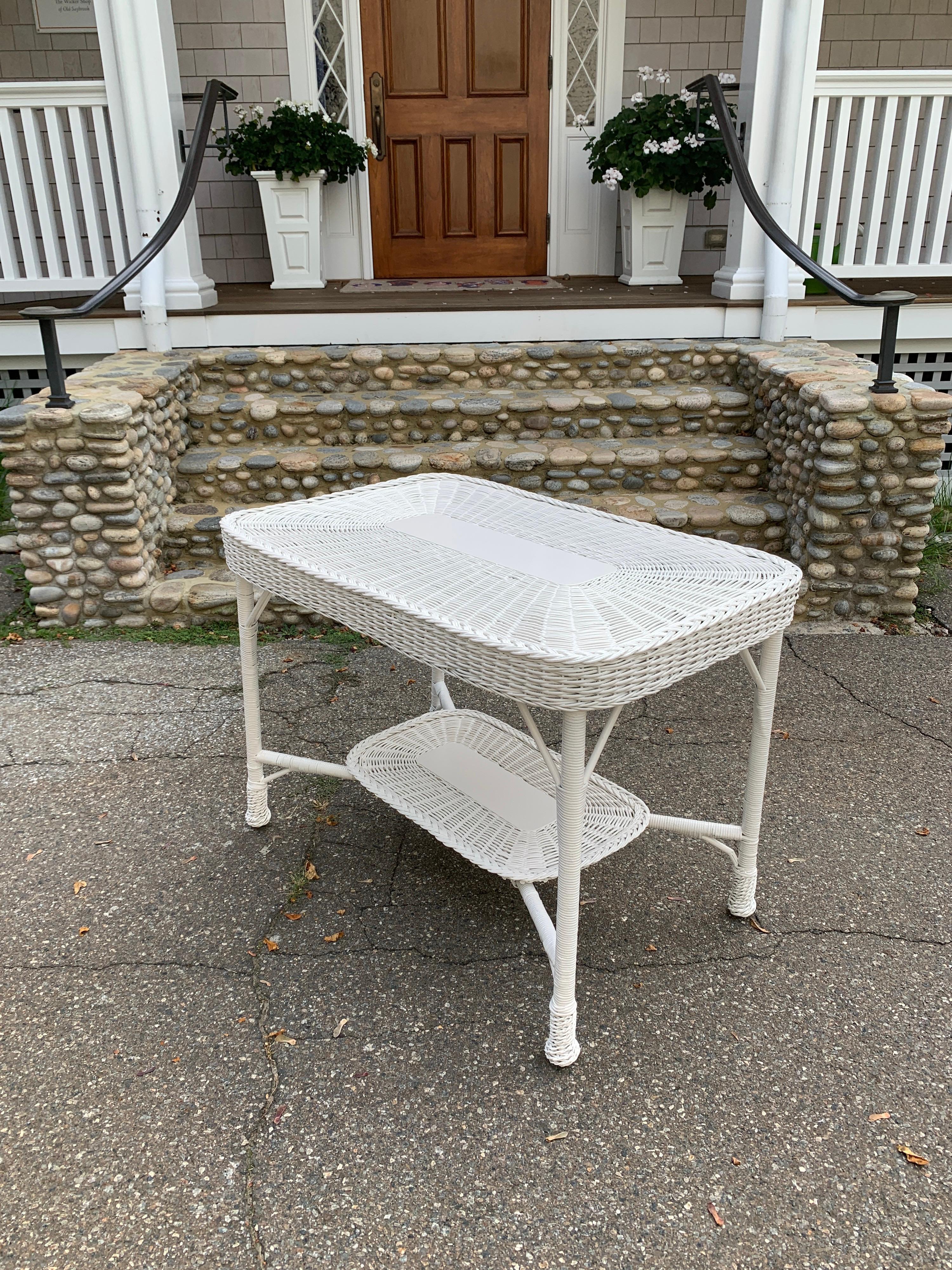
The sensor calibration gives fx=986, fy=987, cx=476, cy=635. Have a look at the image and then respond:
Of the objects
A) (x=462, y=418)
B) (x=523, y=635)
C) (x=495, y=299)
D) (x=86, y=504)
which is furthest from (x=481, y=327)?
(x=523, y=635)

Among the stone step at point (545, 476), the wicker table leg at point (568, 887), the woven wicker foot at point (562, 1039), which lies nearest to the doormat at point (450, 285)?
the stone step at point (545, 476)

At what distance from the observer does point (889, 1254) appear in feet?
4.73

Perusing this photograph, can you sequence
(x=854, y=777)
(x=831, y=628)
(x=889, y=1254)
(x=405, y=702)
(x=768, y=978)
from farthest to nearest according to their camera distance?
(x=831, y=628), (x=405, y=702), (x=854, y=777), (x=768, y=978), (x=889, y=1254)

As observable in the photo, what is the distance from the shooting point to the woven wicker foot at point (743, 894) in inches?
83.4

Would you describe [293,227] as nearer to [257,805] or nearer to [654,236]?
[654,236]

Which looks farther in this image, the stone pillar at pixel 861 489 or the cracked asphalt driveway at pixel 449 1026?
the stone pillar at pixel 861 489

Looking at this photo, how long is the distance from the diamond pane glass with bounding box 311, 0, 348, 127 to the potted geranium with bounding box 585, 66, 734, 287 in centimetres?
153

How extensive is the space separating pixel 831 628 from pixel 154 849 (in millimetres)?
2550

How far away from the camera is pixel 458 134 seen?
598 centimetres

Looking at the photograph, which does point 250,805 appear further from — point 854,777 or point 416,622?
point 854,777

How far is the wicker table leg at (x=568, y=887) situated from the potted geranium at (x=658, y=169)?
443 centimetres

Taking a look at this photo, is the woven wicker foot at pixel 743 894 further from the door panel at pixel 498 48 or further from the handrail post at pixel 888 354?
the door panel at pixel 498 48

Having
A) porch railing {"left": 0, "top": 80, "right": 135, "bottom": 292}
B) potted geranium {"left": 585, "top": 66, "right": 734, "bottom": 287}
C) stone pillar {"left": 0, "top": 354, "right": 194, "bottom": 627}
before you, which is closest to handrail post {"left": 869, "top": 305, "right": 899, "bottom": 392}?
potted geranium {"left": 585, "top": 66, "right": 734, "bottom": 287}

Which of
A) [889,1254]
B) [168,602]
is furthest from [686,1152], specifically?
[168,602]
